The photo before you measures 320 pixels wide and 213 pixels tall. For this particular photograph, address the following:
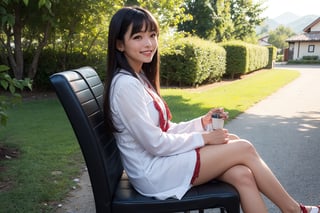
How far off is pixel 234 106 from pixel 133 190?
6.32 meters

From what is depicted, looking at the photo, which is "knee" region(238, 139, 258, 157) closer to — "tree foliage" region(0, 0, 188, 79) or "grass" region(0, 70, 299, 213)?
"grass" region(0, 70, 299, 213)

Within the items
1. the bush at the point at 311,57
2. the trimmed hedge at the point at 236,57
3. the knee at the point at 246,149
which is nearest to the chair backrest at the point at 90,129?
the knee at the point at 246,149

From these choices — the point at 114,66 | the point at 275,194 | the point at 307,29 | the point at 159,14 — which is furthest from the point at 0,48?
the point at 307,29

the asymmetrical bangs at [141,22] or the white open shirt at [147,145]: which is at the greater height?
the asymmetrical bangs at [141,22]

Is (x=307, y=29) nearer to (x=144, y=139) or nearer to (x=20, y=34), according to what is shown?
(x=20, y=34)

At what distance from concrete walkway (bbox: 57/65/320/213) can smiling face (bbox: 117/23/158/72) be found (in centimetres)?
161

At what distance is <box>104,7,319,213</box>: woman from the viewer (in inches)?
74.0

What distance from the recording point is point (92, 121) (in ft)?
5.92

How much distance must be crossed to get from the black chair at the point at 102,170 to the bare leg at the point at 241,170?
0.21 ft

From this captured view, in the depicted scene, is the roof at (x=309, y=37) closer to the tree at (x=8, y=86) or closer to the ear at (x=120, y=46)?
the tree at (x=8, y=86)

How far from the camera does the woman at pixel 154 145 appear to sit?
188 cm

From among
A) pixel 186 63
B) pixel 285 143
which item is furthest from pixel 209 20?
pixel 285 143

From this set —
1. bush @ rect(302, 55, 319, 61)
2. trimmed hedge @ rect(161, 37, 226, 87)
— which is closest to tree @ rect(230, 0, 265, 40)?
bush @ rect(302, 55, 319, 61)

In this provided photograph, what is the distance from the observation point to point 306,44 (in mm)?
46562
